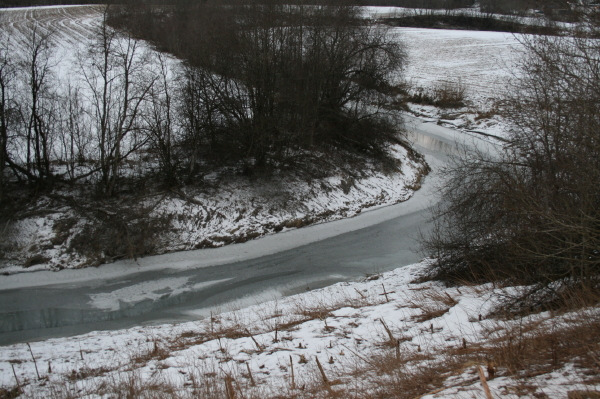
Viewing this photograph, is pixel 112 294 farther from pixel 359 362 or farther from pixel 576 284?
pixel 576 284

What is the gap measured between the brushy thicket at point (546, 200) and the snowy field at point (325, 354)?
932 millimetres

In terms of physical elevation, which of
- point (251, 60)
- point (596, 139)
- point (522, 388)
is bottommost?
point (522, 388)

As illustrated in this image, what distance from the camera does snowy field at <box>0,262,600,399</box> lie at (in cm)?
476

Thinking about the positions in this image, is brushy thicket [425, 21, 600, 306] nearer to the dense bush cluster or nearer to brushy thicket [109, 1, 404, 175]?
brushy thicket [109, 1, 404, 175]

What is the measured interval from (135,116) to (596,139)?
1804cm

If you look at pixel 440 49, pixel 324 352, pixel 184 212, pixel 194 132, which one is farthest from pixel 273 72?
pixel 440 49

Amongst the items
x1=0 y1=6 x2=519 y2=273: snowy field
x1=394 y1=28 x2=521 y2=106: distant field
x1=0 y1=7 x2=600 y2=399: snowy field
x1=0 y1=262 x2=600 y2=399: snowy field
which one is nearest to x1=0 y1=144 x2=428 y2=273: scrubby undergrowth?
x1=0 y1=6 x2=519 y2=273: snowy field

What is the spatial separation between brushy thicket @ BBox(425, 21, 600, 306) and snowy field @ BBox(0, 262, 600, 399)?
36.7 inches

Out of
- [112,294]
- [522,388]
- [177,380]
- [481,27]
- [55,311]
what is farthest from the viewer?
[481,27]

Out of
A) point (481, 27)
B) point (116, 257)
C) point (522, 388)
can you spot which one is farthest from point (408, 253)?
point (481, 27)

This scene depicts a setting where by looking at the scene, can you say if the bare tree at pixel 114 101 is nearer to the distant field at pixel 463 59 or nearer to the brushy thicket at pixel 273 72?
the brushy thicket at pixel 273 72

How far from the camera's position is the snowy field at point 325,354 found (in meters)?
4.76

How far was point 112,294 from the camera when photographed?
15.0 m

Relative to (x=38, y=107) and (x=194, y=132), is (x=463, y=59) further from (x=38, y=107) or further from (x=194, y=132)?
(x=38, y=107)
